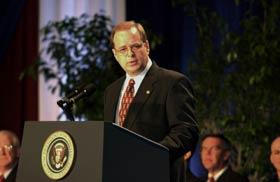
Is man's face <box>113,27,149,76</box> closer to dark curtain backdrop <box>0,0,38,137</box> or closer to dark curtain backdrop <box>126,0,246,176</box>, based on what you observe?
dark curtain backdrop <box>126,0,246,176</box>

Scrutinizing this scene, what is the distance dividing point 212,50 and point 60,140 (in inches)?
124

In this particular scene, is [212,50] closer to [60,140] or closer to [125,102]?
[125,102]

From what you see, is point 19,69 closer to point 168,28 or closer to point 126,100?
point 168,28

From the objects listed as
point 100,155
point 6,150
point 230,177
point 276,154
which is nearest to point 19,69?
point 6,150

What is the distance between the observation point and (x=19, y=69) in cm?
612

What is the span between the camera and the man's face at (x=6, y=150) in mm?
4508

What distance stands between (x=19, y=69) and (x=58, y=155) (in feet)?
13.0

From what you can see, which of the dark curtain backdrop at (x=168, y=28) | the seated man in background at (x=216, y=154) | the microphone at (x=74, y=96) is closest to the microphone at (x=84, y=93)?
the microphone at (x=74, y=96)

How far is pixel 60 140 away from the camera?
227 cm

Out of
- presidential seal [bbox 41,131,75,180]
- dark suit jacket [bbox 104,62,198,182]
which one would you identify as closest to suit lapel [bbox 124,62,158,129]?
dark suit jacket [bbox 104,62,198,182]

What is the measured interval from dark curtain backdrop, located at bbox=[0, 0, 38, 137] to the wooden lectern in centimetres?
375

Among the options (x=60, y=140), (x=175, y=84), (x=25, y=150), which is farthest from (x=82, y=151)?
(x=175, y=84)

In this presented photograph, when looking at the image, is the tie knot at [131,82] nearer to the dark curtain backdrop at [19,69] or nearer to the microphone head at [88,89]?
the microphone head at [88,89]

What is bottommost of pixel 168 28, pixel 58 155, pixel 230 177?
pixel 230 177
